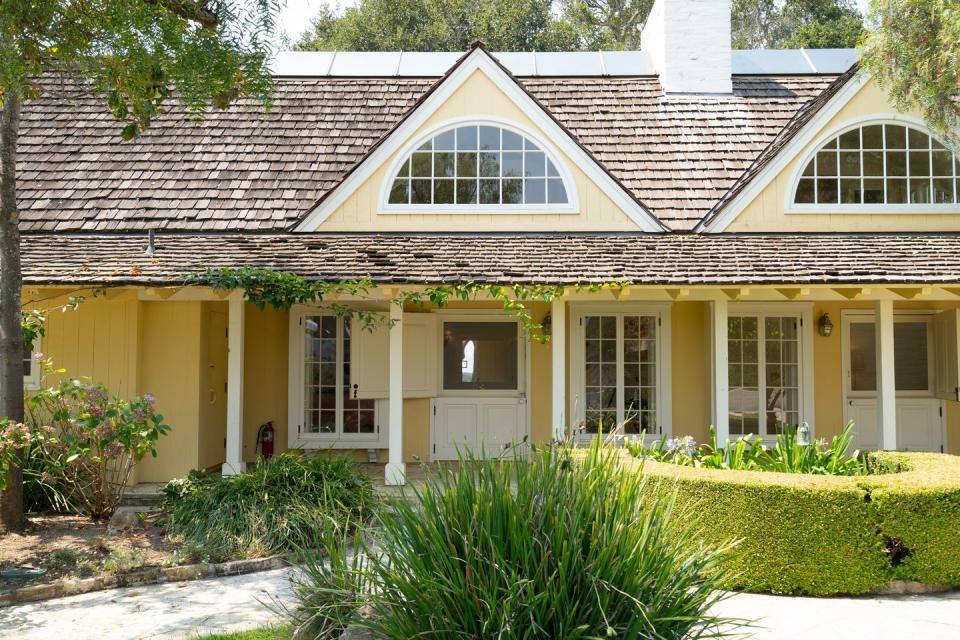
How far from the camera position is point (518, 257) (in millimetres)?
9375

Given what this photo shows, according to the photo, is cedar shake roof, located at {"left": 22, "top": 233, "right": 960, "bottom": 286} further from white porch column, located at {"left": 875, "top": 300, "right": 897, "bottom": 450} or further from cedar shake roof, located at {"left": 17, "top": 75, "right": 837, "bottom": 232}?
white porch column, located at {"left": 875, "top": 300, "right": 897, "bottom": 450}

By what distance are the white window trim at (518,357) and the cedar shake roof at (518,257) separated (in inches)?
50.6

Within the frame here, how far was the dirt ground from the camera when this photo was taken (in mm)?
6070

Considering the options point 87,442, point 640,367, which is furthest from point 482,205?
point 87,442

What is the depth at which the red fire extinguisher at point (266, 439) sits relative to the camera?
34.9 feet

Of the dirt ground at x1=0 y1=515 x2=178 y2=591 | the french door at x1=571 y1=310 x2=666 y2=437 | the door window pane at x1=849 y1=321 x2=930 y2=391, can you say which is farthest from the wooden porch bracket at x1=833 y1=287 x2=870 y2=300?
the dirt ground at x1=0 y1=515 x2=178 y2=591

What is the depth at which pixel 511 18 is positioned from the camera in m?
29.0

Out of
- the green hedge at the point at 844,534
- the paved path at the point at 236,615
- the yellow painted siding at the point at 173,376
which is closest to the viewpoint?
the paved path at the point at 236,615

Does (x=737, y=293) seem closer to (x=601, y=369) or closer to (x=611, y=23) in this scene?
(x=601, y=369)

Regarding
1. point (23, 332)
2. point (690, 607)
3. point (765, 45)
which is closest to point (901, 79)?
point (690, 607)

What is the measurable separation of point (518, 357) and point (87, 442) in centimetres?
588

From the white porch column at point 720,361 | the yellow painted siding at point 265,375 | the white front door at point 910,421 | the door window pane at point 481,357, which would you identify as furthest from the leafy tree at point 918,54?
the yellow painted siding at point 265,375

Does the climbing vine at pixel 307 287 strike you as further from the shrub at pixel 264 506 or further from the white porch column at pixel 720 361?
the shrub at pixel 264 506

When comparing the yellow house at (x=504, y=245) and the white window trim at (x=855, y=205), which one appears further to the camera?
the white window trim at (x=855, y=205)
